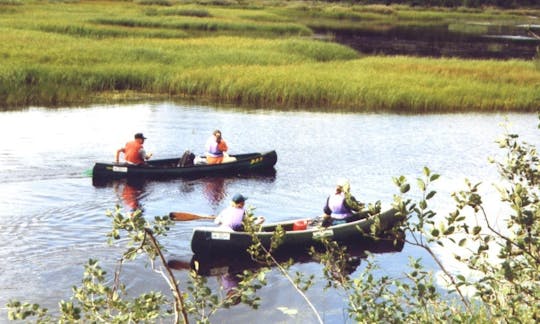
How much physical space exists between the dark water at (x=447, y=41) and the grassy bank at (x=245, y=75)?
1208 cm

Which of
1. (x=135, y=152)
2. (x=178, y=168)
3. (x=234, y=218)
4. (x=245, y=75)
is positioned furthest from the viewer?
(x=245, y=75)

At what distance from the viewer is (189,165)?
22.2 metres

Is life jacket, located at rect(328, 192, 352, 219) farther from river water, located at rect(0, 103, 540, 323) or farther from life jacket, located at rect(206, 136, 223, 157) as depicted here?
life jacket, located at rect(206, 136, 223, 157)

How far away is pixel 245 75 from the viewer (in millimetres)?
37125

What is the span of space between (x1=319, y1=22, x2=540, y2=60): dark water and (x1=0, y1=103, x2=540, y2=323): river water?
24.8 metres

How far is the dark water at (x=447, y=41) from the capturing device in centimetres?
5853

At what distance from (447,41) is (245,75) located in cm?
3818

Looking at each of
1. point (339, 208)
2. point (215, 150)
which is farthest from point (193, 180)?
point (339, 208)

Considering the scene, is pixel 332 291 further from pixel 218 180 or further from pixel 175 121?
pixel 175 121

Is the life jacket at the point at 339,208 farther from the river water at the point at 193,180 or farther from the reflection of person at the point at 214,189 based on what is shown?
the reflection of person at the point at 214,189

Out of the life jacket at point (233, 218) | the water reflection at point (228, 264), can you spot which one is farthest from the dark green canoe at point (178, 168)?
the life jacket at point (233, 218)

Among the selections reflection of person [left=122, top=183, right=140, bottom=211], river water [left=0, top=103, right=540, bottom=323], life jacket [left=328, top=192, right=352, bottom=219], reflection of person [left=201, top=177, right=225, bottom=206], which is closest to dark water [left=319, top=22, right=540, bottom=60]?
river water [left=0, top=103, right=540, bottom=323]

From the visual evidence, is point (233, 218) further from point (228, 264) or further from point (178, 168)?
point (178, 168)

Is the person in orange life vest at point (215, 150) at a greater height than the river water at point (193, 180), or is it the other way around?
the person in orange life vest at point (215, 150)
